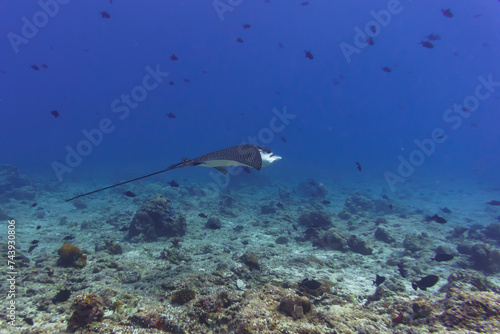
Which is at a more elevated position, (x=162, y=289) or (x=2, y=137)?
(x=2, y=137)

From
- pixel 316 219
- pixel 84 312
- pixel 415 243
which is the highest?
pixel 316 219

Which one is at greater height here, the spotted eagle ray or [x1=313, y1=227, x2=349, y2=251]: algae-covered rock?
the spotted eagle ray

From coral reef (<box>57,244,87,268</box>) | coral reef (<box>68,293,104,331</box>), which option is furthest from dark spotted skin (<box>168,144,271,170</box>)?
coral reef (<box>57,244,87,268</box>)

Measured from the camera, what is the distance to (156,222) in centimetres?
926

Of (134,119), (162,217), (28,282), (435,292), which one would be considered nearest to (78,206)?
(162,217)

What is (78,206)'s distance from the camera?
49.2 ft

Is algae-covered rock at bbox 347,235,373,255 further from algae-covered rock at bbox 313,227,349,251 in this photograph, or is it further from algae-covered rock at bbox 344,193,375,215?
algae-covered rock at bbox 344,193,375,215

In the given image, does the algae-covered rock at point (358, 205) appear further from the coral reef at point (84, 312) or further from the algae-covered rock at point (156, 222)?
the coral reef at point (84, 312)

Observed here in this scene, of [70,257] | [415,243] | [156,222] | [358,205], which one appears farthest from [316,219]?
[70,257]

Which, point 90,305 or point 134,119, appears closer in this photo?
point 90,305

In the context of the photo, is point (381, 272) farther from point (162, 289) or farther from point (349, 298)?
point (162, 289)

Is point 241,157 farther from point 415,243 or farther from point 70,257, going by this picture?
point 415,243

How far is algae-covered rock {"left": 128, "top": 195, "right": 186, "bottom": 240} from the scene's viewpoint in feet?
29.1

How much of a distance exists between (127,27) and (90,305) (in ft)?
347
